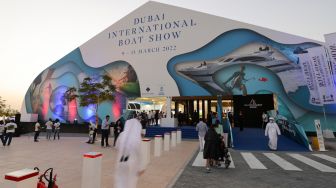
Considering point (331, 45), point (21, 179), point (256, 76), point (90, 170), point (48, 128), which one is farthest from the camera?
point (256, 76)

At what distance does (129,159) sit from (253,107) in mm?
21944

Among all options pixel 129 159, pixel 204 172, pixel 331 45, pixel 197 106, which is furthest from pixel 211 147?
pixel 197 106

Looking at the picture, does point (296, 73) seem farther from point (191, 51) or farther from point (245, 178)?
point (245, 178)

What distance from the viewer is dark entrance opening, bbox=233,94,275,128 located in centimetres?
2283

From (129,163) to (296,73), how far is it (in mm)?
20301

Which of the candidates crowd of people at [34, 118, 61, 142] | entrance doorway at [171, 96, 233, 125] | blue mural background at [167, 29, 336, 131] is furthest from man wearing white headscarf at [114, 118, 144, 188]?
entrance doorway at [171, 96, 233, 125]

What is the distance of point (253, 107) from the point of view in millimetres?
23250

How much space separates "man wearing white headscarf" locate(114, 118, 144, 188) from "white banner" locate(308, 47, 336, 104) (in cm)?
1634

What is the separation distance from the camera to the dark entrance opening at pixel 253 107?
22828mm

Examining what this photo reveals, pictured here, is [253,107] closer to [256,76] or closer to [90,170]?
[256,76]

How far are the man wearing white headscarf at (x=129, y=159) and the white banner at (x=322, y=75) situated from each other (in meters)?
16.3

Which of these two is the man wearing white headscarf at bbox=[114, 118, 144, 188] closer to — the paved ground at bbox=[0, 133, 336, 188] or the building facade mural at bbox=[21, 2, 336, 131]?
the paved ground at bbox=[0, 133, 336, 188]

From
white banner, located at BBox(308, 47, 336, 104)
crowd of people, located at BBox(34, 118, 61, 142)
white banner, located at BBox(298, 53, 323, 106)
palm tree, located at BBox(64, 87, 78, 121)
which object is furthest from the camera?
palm tree, located at BBox(64, 87, 78, 121)

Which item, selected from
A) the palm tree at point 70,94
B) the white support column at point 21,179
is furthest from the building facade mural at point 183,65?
the white support column at point 21,179
